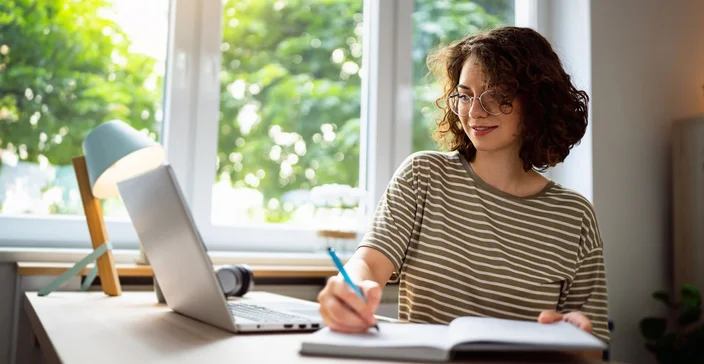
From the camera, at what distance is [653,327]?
2557mm

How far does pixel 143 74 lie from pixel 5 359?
3.25ft

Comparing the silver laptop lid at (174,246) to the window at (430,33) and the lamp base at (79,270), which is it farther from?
the window at (430,33)

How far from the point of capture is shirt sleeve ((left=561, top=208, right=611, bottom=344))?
1351mm

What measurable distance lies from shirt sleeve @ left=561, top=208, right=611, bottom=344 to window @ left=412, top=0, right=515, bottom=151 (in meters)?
1.37

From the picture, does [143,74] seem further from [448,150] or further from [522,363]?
[522,363]

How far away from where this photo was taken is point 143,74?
7.72 feet

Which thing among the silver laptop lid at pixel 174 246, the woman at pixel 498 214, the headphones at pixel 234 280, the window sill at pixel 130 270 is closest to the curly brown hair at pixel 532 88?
the woman at pixel 498 214

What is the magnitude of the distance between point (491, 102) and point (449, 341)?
72cm

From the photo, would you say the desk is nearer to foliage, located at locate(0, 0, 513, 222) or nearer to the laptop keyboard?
the laptop keyboard

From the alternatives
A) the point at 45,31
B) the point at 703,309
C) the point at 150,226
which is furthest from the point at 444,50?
the point at 703,309

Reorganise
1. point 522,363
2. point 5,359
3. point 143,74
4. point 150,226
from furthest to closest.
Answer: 1. point 143,74
2. point 5,359
3. point 150,226
4. point 522,363

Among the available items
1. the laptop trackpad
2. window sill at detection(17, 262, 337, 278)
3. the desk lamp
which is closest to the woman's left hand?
the laptop trackpad

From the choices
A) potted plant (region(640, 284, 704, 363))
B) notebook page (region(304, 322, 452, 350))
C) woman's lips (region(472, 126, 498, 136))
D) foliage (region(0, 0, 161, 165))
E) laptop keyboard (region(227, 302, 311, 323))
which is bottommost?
potted plant (region(640, 284, 704, 363))

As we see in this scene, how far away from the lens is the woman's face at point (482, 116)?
54.0 inches
